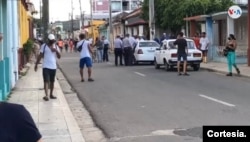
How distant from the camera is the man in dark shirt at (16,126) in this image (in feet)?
10.8

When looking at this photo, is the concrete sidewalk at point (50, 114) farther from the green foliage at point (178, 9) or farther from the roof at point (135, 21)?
the roof at point (135, 21)

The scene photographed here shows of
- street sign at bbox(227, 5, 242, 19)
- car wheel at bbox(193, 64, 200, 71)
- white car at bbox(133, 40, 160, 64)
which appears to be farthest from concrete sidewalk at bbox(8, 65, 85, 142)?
white car at bbox(133, 40, 160, 64)

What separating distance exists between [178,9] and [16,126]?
39.1m

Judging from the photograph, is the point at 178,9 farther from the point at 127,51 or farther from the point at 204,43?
the point at 127,51

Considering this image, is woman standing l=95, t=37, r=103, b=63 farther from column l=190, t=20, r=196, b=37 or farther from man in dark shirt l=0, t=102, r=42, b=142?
man in dark shirt l=0, t=102, r=42, b=142

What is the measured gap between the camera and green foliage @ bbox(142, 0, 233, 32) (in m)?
39.6

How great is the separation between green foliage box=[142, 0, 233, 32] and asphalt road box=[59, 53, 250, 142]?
19.5 m

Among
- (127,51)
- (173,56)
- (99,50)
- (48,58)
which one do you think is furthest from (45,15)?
(99,50)

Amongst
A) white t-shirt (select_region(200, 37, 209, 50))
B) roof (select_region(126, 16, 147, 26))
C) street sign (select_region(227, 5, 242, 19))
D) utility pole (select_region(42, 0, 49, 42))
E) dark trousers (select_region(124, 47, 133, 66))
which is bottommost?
dark trousers (select_region(124, 47, 133, 66))

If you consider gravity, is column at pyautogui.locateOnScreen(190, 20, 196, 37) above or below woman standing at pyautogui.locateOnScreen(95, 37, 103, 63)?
above

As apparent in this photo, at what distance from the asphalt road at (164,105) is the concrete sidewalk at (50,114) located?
63 cm

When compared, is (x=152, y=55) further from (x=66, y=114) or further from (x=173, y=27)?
(x=66, y=114)

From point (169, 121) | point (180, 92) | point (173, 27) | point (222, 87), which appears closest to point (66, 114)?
point (169, 121)

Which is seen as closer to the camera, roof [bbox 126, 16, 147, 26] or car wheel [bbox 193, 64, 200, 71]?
car wheel [bbox 193, 64, 200, 71]
